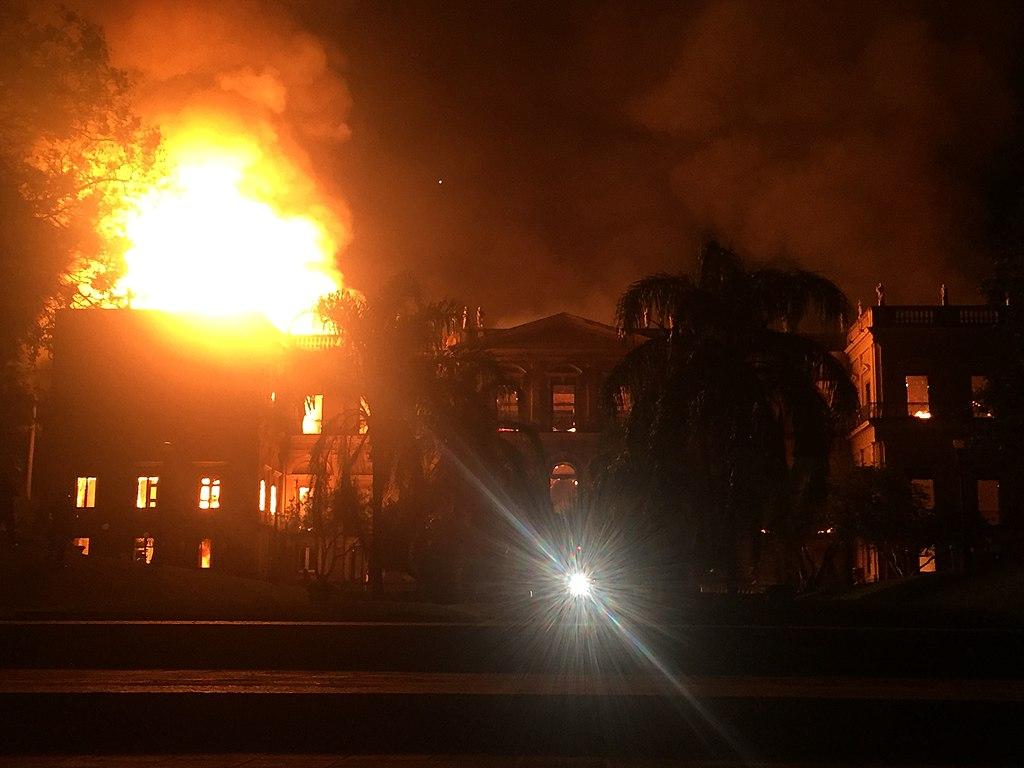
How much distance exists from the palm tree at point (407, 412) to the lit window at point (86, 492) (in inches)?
779

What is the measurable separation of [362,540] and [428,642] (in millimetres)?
19781

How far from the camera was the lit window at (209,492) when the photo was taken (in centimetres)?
4888

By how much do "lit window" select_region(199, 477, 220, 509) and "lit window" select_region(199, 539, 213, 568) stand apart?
5.44ft

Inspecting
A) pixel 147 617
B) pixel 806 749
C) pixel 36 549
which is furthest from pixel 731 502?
pixel 36 549

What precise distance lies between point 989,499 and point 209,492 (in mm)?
31222

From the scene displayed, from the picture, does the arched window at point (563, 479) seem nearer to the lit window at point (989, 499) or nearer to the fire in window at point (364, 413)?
the lit window at point (989, 499)

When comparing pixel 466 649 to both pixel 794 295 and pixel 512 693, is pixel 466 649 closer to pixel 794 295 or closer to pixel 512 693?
pixel 512 693

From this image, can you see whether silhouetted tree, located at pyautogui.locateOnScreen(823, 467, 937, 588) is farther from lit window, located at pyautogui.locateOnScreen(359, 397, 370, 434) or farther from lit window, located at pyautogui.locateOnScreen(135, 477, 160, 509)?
lit window, located at pyautogui.locateOnScreen(135, 477, 160, 509)

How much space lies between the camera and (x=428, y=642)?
12.8 metres

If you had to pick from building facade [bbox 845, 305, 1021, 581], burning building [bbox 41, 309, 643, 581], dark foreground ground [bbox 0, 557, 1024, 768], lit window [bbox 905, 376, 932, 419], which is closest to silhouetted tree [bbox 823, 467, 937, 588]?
building facade [bbox 845, 305, 1021, 581]

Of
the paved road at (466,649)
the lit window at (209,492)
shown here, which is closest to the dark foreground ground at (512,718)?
the paved road at (466,649)

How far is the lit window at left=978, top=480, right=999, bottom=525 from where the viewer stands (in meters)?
50.0

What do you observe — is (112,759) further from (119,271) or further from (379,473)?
(379,473)

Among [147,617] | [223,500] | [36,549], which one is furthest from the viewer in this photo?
[223,500]
